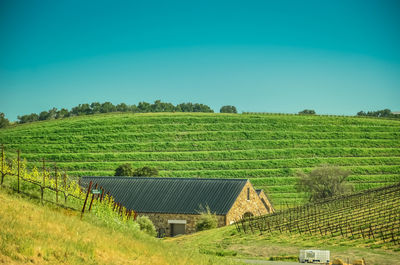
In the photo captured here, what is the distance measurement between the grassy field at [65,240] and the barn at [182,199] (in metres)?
26.6

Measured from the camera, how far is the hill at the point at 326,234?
Answer: 27.7m

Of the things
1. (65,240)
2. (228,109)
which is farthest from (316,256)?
(228,109)

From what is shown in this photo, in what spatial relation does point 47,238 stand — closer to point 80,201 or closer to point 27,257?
point 27,257

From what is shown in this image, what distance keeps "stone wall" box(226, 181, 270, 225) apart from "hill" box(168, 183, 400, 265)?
2799 millimetres

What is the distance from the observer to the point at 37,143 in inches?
3639

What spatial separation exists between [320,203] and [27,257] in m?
35.8

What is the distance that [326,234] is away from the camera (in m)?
32.2

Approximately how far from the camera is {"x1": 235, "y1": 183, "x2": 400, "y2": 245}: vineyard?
3080cm

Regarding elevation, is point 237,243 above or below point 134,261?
below

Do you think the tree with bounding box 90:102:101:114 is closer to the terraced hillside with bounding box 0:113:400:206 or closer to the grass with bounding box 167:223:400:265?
the terraced hillside with bounding box 0:113:400:206

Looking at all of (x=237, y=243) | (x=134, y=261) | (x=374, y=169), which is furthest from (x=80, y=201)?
(x=374, y=169)

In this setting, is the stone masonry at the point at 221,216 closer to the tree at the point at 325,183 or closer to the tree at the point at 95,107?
the tree at the point at 325,183

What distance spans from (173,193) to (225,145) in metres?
45.6

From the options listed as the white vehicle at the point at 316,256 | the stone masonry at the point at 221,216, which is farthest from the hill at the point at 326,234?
the stone masonry at the point at 221,216
